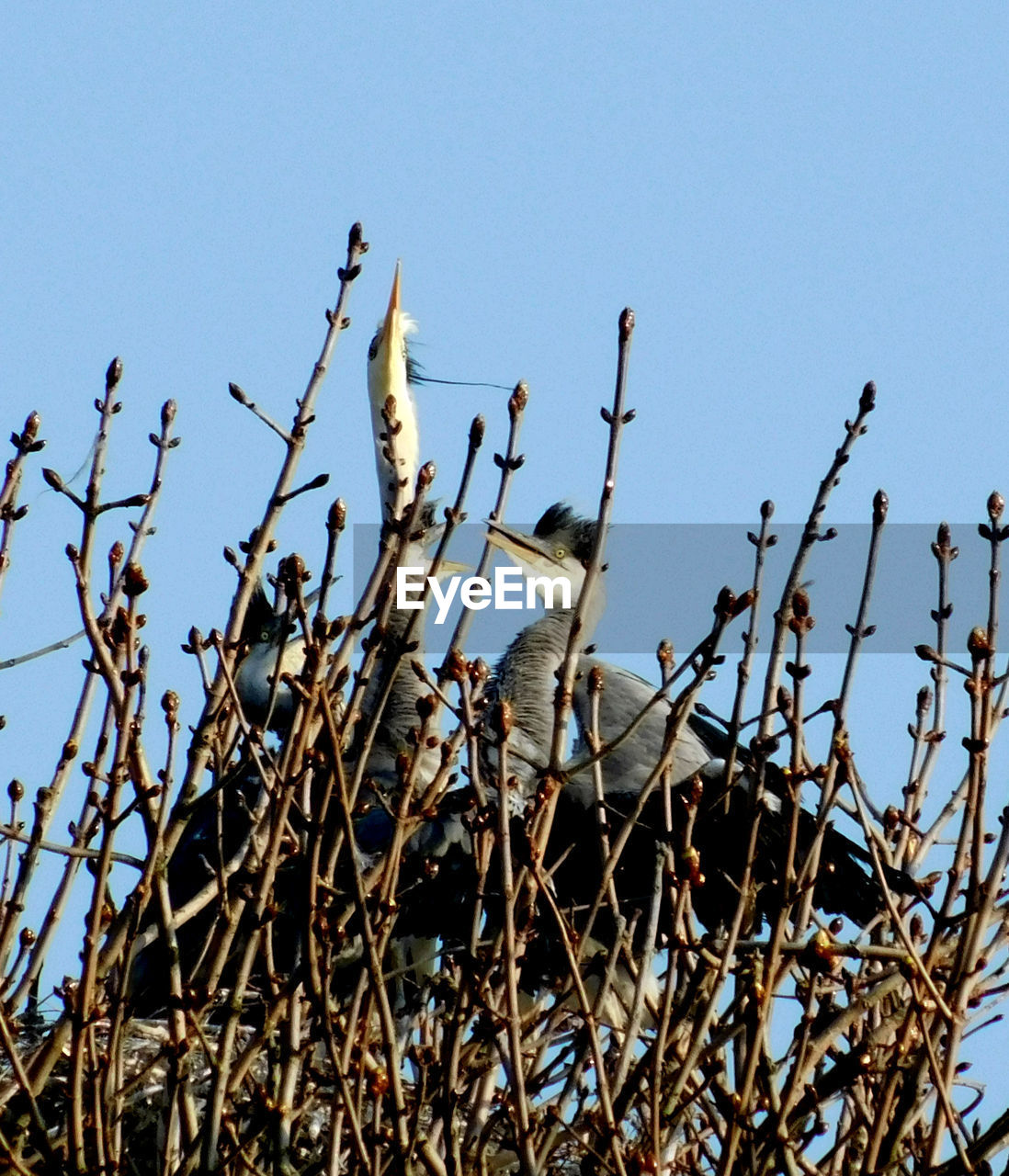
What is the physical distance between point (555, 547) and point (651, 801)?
396 cm

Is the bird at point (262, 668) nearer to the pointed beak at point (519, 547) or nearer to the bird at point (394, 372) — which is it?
the pointed beak at point (519, 547)

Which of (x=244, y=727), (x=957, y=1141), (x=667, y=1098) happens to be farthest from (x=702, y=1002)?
(x=244, y=727)

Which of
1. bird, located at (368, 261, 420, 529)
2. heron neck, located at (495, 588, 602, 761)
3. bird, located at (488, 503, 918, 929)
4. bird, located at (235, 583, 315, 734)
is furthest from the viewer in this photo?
bird, located at (368, 261, 420, 529)

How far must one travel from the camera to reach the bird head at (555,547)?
341 inches

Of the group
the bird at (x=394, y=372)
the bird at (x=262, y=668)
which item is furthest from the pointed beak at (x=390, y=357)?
the bird at (x=262, y=668)

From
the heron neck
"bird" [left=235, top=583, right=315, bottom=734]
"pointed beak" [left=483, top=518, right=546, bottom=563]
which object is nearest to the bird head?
"pointed beak" [left=483, top=518, right=546, bottom=563]

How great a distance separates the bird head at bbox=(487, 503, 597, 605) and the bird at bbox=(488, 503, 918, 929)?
0.68 metres

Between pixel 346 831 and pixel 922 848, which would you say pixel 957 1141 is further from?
pixel 922 848

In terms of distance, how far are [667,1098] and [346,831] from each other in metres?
0.71

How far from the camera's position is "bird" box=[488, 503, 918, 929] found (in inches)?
145

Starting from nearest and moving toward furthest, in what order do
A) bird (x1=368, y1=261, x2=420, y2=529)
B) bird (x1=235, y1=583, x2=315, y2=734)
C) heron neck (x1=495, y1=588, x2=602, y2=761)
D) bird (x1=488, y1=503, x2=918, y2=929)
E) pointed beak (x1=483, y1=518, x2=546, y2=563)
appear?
bird (x1=488, y1=503, x2=918, y2=929) < heron neck (x1=495, y1=588, x2=602, y2=761) < bird (x1=235, y1=583, x2=315, y2=734) < pointed beak (x1=483, y1=518, x2=546, y2=563) < bird (x1=368, y1=261, x2=420, y2=529)

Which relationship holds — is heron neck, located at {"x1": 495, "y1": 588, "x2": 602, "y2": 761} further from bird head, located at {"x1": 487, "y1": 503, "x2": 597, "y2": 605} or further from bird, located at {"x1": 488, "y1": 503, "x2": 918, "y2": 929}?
bird head, located at {"x1": 487, "y1": 503, "x2": 597, "y2": 605}

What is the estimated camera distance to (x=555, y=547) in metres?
8.79

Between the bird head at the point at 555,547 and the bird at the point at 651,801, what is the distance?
677mm
